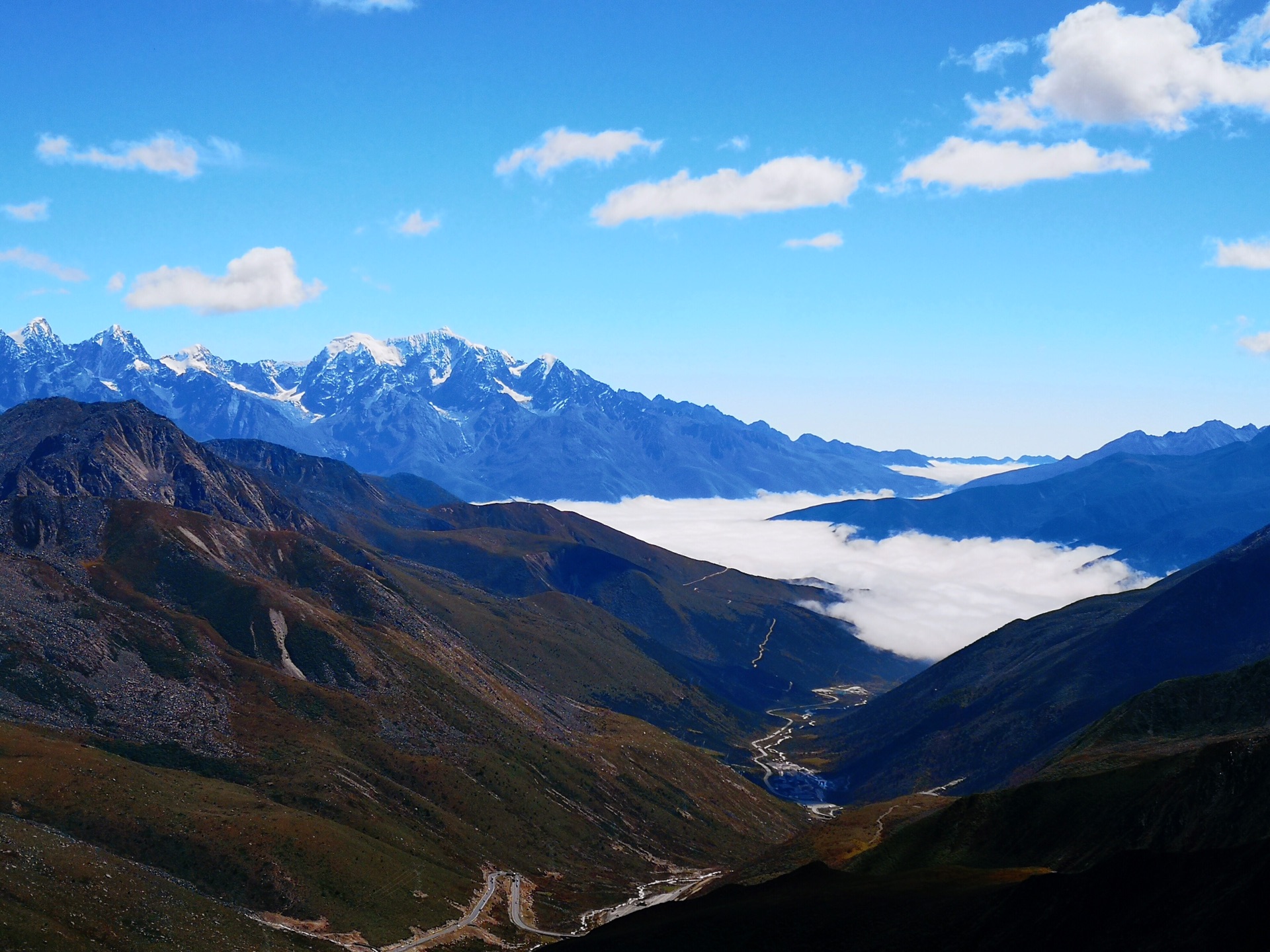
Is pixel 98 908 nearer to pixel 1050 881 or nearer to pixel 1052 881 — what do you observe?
pixel 1050 881

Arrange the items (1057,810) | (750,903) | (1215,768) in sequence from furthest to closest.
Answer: (1057,810) → (750,903) → (1215,768)

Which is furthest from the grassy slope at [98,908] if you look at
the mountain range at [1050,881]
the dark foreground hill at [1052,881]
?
the dark foreground hill at [1052,881]

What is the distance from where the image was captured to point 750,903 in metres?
170

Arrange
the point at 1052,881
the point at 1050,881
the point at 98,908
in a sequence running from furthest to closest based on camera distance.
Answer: the point at 98,908 < the point at 1050,881 < the point at 1052,881

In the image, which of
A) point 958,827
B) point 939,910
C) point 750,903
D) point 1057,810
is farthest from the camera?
point 958,827

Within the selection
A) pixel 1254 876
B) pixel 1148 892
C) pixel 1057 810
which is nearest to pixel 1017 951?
pixel 1148 892

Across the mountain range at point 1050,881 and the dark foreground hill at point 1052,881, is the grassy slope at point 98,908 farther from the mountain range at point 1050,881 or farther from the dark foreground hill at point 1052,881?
the dark foreground hill at point 1052,881

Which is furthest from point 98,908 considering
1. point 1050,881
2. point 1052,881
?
point 1052,881

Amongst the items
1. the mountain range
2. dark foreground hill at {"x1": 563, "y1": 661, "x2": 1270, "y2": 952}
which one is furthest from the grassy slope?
dark foreground hill at {"x1": 563, "y1": 661, "x2": 1270, "y2": 952}

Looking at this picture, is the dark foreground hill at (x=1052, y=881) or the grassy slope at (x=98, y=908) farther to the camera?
the grassy slope at (x=98, y=908)

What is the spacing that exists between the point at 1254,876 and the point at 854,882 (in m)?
74.5

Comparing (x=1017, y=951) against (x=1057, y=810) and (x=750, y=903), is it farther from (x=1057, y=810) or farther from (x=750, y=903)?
(x=1057, y=810)

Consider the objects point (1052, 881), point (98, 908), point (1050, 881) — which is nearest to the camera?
point (1052, 881)

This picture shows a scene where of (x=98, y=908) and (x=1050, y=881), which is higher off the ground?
(x=1050, y=881)
